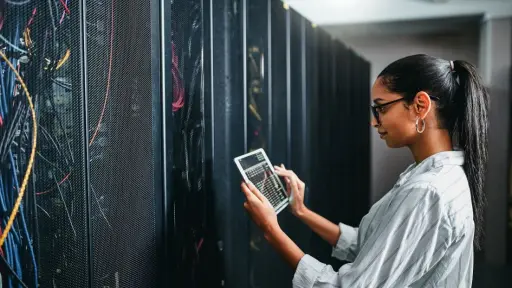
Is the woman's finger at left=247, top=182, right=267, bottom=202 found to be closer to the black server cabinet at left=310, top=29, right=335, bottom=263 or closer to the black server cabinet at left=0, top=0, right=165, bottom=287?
the black server cabinet at left=0, top=0, right=165, bottom=287

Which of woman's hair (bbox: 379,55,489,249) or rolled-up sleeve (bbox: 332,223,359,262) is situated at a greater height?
woman's hair (bbox: 379,55,489,249)

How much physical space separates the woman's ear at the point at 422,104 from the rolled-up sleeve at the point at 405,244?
22cm

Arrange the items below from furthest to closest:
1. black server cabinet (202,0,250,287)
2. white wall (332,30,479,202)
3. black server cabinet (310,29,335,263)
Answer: white wall (332,30,479,202)
black server cabinet (310,29,335,263)
black server cabinet (202,0,250,287)

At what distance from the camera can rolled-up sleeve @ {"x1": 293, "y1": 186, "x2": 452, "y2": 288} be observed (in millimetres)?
951

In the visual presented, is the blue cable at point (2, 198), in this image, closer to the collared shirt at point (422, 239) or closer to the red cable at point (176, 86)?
the red cable at point (176, 86)

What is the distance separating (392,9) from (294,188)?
3432 millimetres

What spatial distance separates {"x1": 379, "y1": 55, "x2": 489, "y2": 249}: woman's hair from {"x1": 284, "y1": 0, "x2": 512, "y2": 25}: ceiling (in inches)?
134

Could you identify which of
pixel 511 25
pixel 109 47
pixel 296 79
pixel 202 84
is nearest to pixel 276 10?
pixel 296 79

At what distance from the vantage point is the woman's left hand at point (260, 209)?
1173 mm

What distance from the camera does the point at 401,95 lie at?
3.58 ft

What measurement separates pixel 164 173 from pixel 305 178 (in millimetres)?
1188

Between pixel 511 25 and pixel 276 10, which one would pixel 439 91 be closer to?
pixel 276 10

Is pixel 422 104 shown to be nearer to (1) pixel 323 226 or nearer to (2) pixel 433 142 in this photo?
(2) pixel 433 142

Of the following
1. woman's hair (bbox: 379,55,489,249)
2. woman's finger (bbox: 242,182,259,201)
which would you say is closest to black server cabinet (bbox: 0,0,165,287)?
woman's finger (bbox: 242,182,259,201)
